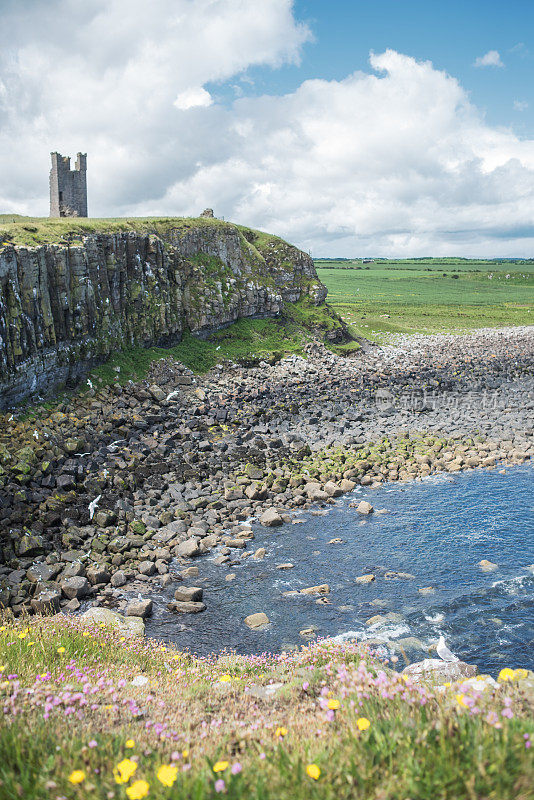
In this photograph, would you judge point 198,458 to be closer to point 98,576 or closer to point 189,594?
point 98,576

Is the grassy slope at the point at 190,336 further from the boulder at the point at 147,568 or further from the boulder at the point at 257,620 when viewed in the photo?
the boulder at the point at 257,620

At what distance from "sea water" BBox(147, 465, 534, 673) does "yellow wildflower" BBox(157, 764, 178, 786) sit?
397 inches

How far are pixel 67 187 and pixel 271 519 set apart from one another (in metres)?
43.9

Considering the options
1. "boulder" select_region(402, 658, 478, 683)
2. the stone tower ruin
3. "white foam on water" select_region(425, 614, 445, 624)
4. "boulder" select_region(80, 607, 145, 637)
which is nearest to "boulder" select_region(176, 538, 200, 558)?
"boulder" select_region(80, 607, 145, 637)

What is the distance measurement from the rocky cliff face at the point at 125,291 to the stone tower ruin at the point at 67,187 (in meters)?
10.1

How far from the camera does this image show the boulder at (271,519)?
23781 millimetres

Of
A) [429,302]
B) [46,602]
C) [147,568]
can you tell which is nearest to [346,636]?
[147,568]

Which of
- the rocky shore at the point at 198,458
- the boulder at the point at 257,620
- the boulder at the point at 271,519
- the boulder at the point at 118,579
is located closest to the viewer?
the boulder at the point at 257,620

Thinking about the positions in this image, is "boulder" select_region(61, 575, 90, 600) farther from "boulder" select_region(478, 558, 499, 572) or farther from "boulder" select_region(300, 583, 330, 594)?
"boulder" select_region(478, 558, 499, 572)

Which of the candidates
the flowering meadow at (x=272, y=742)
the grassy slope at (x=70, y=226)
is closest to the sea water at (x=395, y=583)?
the flowering meadow at (x=272, y=742)

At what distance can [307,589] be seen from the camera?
18.4m

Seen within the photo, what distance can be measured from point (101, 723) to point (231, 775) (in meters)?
2.30

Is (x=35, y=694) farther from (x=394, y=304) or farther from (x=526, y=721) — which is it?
(x=394, y=304)

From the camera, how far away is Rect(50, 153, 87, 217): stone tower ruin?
172 ft
